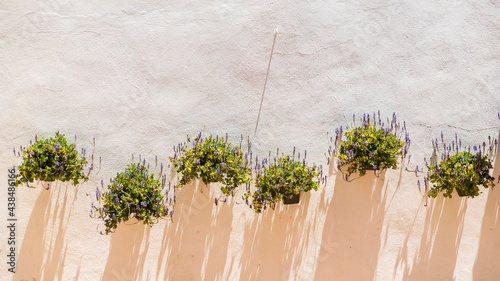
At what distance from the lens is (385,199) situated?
5.25m

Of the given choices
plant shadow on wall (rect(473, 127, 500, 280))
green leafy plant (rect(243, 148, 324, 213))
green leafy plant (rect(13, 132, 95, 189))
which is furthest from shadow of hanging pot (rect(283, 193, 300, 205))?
green leafy plant (rect(13, 132, 95, 189))

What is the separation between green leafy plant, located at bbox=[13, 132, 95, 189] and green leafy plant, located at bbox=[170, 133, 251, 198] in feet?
3.45

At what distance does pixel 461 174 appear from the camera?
478 centimetres

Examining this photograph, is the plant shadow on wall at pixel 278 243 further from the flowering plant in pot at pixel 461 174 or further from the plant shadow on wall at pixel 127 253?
the flowering plant in pot at pixel 461 174

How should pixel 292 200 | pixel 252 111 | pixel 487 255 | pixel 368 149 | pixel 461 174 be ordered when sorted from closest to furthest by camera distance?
1. pixel 461 174
2. pixel 368 149
3. pixel 292 200
4. pixel 487 255
5. pixel 252 111

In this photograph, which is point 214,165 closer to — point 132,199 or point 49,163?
point 132,199

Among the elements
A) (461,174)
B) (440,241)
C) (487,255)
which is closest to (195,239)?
(440,241)

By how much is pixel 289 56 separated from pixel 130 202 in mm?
2273

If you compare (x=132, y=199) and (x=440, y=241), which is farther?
(x=440, y=241)

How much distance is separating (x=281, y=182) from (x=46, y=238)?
2626 mm

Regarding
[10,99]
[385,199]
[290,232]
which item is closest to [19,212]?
[10,99]

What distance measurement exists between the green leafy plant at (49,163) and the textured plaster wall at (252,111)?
14.3 inches

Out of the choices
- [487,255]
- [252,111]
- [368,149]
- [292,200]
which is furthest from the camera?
[252,111]

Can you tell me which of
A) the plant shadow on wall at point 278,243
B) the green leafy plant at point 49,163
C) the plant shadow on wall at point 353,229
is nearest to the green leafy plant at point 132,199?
the green leafy plant at point 49,163
